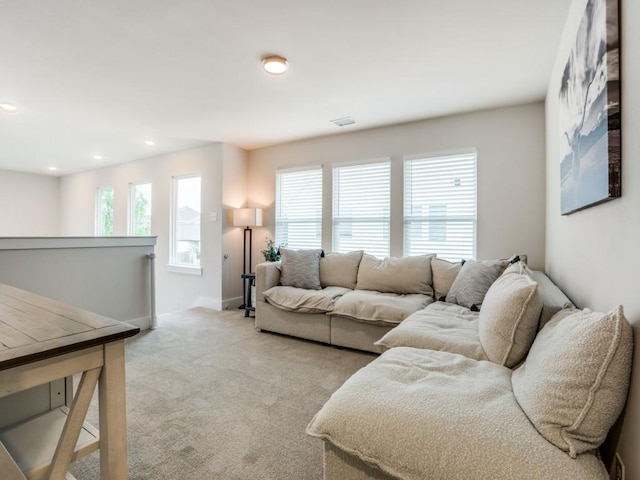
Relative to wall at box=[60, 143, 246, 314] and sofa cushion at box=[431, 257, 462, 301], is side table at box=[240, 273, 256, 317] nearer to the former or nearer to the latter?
wall at box=[60, 143, 246, 314]

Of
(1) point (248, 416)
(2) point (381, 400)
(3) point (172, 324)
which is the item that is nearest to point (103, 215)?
(3) point (172, 324)

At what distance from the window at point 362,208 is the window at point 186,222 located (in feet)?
7.66

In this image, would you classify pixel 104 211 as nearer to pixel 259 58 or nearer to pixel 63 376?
pixel 259 58

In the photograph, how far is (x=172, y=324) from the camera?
158 inches

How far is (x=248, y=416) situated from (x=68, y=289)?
249cm

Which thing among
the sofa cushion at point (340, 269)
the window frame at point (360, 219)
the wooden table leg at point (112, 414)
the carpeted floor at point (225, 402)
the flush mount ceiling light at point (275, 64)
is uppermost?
the flush mount ceiling light at point (275, 64)

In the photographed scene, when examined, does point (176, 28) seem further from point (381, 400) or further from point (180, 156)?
point (180, 156)

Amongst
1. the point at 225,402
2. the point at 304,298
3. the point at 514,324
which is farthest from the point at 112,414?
the point at 304,298

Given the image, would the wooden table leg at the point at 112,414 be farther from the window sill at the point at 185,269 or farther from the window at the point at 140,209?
the window at the point at 140,209

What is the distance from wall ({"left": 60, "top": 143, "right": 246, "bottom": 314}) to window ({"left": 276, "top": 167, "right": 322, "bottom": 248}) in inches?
28.6

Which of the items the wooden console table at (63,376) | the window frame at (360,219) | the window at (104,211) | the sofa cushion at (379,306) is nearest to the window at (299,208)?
the window frame at (360,219)

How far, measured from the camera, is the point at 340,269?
3896 millimetres

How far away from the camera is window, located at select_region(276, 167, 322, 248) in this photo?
15.3 feet

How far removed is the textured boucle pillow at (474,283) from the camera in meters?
2.74
